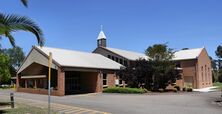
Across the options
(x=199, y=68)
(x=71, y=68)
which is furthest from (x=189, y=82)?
(x=71, y=68)

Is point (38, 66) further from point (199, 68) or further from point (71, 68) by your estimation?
point (199, 68)

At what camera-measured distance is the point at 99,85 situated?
40.5 metres

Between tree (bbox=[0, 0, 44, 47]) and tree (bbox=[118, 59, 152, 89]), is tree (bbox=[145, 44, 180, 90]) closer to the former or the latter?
tree (bbox=[118, 59, 152, 89])

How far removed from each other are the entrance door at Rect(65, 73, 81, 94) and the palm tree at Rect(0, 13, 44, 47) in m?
26.1

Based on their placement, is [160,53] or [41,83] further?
[160,53]

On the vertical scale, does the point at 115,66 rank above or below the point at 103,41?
below

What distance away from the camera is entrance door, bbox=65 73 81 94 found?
136ft

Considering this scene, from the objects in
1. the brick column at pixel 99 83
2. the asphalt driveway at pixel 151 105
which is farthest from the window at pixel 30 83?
the asphalt driveway at pixel 151 105

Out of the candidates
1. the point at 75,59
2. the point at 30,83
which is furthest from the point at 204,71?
the point at 30,83

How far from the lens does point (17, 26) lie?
1447 centimetres

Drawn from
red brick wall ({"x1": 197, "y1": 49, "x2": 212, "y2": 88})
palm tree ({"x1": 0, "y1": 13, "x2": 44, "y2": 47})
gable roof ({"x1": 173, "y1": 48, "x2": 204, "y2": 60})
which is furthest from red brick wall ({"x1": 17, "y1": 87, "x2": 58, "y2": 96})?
red brick wall ({"x1": 197, "y1": 49, "x2": 212, "y2": 88})

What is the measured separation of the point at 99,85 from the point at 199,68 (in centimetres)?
2202

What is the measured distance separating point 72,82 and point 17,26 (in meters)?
28.2

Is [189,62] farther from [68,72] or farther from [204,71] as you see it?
[68,72]
